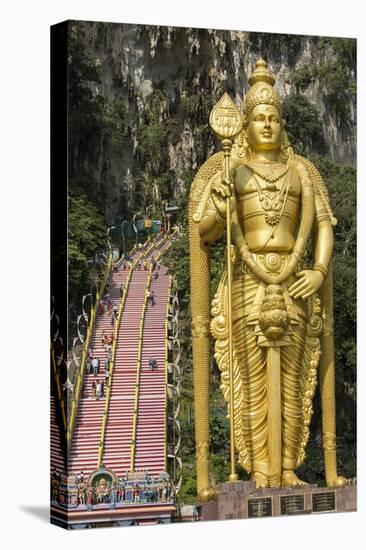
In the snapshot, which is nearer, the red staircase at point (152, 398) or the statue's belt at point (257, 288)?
the red staircase at point (152, 398)

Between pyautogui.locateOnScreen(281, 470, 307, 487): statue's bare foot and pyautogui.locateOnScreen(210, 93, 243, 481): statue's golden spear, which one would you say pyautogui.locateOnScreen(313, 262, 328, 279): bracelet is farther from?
pyautogui.locateOnScreen(281, 470, 307, 487): statue's bare foot

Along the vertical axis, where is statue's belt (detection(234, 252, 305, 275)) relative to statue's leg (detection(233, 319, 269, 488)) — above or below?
above

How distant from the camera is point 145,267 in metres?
15.7

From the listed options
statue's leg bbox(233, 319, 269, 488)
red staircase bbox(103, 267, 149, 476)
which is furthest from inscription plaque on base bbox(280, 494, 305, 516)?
red staircase bbox(103, 267, 149, 476)

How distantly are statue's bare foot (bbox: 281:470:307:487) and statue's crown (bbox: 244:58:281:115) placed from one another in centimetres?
345

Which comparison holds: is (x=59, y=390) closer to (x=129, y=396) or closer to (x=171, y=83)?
(x=129, y=396)

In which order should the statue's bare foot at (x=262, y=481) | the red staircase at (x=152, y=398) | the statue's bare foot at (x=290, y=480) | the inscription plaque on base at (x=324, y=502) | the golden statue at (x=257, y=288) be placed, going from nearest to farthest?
the red staircase at (x=152, y=398) < the golden statue at (x=257, y=288) < the statue's bare foot at (x=262, y=481) < the statue's bare foot at (x=290, y=480) < the inscription plaque on base at (x=324, y=502)

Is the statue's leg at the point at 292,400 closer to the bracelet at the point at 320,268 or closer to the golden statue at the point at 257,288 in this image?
the golden statue at the point at 257,288

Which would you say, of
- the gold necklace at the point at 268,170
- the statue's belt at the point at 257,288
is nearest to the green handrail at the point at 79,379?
the statue's belt at the point at 257,288

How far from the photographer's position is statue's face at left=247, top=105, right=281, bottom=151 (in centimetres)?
1591

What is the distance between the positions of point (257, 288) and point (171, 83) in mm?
2128

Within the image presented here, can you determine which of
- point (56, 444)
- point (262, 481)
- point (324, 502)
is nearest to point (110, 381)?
point (56, 444)

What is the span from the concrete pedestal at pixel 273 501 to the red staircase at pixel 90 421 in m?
1.25

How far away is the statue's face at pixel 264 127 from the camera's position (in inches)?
626
